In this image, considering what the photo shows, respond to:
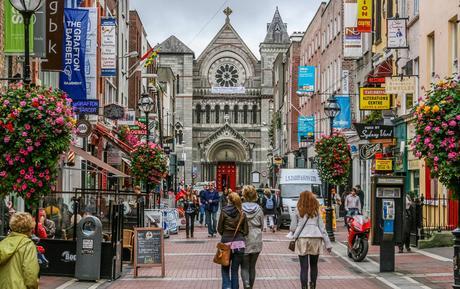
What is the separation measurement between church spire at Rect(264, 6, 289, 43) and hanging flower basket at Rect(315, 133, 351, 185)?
6995 cm

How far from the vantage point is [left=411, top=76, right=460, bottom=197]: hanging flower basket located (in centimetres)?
1371

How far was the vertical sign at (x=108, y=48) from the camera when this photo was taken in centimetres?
3272

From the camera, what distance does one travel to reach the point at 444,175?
13.8m

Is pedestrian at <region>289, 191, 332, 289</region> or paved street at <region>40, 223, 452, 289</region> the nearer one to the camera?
pedestrian at <region>289, 191, 332, 289</region>

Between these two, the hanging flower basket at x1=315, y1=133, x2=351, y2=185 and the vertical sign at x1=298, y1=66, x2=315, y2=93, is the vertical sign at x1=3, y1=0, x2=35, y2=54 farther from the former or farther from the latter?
the vertical sign at x1=298, y1=66, x2=315, y2=93

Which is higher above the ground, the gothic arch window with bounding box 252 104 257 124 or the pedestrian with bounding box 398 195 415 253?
the gothic arch window with bounding box 252 104 257 124

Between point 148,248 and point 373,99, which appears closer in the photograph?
point 148,248

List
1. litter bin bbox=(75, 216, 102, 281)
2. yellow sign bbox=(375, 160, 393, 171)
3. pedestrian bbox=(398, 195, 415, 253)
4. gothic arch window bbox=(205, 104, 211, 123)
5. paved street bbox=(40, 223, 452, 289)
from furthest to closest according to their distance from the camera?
gothic arch window bbox=(205, 104, 211, 123), yellow sign bbox=(375, 160, 393, 171), pedestrian bbox=(398, 195, 415, 253), litter bin bbox=(75, 216, 102, 281), paved street bbox=(40, 223, 452, 289)

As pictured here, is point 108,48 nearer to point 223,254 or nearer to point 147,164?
point 147,164

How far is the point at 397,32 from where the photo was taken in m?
30.8

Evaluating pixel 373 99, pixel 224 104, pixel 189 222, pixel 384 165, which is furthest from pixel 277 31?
pixel 189 222

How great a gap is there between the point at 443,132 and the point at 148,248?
6782 millimetres

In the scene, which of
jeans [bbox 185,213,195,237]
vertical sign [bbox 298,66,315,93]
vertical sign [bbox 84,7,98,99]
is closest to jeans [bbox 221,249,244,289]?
vertical sign [bbox 84,7,98,99]

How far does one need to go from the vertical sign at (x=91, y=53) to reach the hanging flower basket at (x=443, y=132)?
1592 cm
